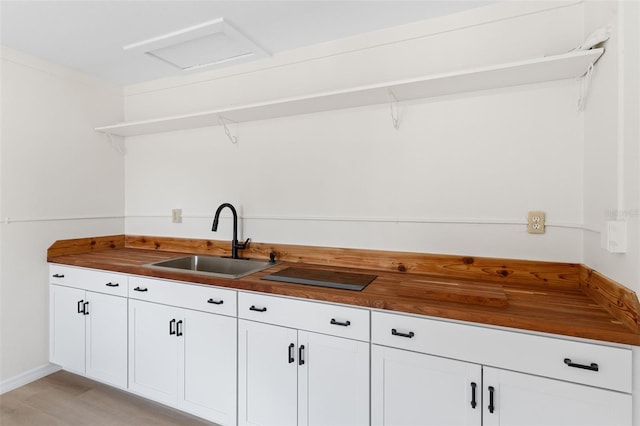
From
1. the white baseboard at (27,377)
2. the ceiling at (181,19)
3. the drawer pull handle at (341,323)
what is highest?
the ceiling at (181,19)

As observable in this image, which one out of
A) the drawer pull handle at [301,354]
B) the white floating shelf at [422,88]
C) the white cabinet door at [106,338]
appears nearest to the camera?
the white floating shelf at [422,88]

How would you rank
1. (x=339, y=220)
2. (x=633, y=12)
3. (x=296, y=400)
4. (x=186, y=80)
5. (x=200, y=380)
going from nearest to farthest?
1. (x=633, y=12)
2. (x=296, y=400)
3. (x=200, y=380)
4. (x=339, y=220)
5. (x=186, y=80)

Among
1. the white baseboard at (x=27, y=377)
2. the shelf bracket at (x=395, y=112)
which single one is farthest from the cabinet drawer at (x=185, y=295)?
the shelf bracket at (x=395, y=112)

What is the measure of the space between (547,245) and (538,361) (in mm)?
728

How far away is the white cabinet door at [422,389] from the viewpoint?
125 centimetres

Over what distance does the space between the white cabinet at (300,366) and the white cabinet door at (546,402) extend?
19.9 inches

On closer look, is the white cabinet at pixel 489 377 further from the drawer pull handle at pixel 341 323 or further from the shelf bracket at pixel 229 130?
the shelf bracket at pixel 229 130

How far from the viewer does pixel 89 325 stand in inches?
87.0

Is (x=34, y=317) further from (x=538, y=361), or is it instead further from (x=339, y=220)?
(x=538, y=361)

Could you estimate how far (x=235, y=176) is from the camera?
2475mm

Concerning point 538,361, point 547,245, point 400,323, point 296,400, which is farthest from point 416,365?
point 547,245

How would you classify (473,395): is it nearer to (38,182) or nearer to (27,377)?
(27,377)

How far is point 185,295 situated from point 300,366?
2.64 ft

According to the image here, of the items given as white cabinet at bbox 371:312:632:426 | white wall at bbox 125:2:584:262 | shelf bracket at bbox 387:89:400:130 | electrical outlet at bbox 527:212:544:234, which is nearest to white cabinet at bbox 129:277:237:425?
white wall at bbox 125:2:584:262
